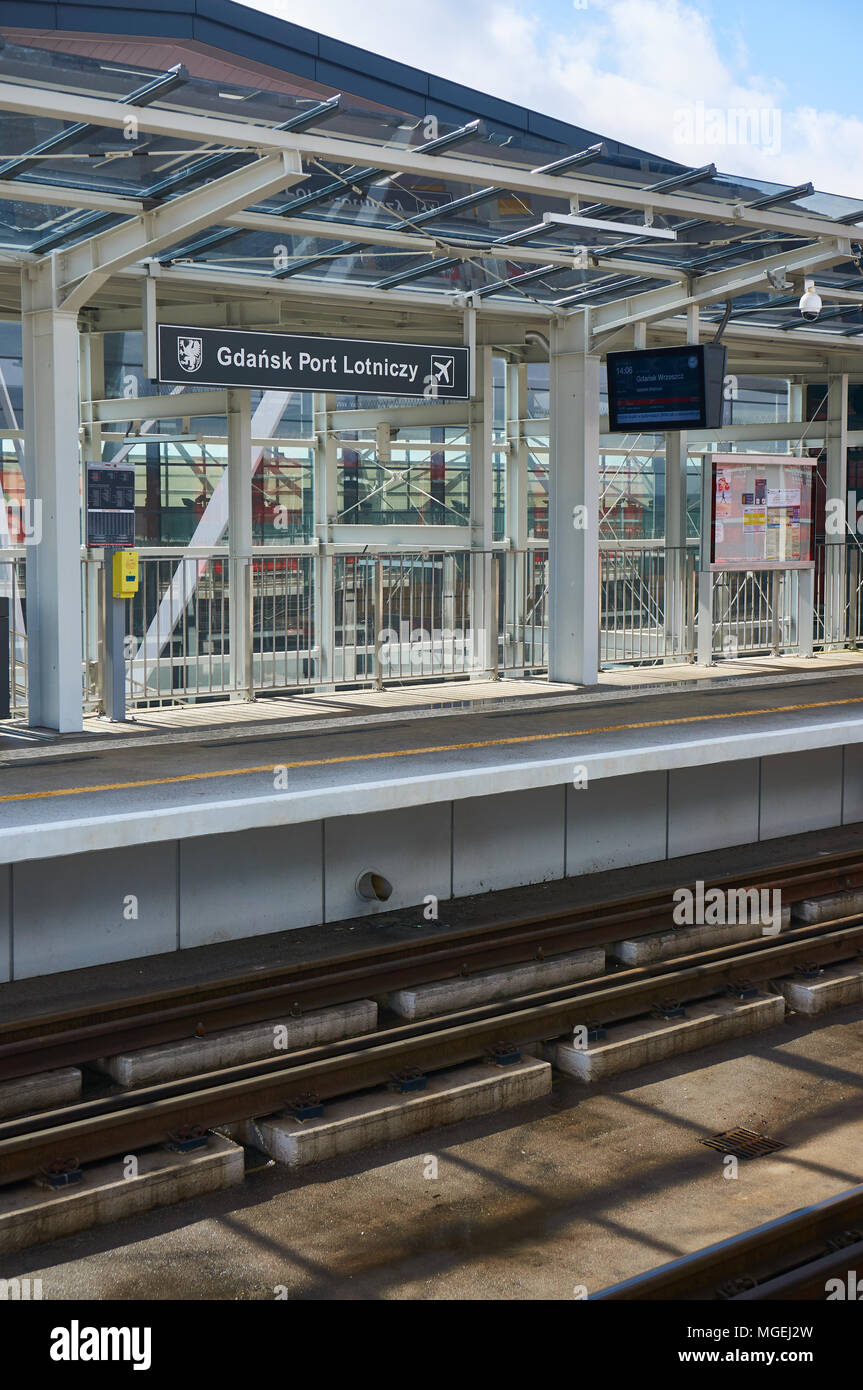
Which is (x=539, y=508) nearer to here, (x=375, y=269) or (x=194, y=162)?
(x=375, y=269)

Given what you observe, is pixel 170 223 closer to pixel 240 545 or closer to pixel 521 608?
pixel 240 545

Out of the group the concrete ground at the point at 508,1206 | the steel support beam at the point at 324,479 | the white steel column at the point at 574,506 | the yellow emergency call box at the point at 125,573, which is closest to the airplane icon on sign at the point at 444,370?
the white steel column at the point at 574,506

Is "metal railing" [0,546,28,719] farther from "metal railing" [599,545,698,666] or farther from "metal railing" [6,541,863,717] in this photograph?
"metal railing" [599,545,698,666]

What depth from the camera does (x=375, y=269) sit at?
12.9 metres

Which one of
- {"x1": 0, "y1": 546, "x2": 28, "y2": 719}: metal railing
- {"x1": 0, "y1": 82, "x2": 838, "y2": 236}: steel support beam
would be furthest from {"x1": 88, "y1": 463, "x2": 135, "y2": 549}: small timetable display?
{"x1": 0, "y1": 82, "x2": 838, "y2": 236}: steel support beam

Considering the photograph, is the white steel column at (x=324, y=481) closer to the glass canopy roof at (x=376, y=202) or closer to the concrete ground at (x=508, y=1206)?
the glass canopy roof at (x=376, y=202)

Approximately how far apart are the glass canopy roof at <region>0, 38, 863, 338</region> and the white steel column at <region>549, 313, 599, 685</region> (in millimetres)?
591

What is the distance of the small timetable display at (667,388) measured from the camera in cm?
1286

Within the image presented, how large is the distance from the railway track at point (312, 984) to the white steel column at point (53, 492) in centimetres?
391

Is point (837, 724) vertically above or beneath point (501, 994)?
above

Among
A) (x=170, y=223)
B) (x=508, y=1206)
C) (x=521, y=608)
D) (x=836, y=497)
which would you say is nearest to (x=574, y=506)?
(x=521, y=608)

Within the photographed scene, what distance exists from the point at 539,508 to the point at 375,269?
13482 millimetres

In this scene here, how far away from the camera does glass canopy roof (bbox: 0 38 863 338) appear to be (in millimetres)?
9117

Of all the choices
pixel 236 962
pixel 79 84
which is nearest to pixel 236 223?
pixel 79 84
